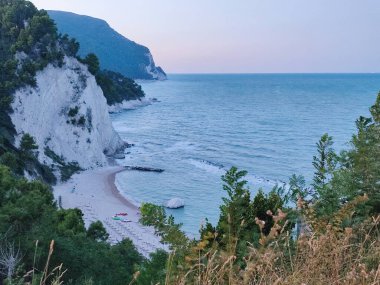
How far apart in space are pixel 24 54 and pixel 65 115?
392 inches

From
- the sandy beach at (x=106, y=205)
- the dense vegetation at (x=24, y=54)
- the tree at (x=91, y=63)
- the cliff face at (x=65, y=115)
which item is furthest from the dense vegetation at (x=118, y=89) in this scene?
the sandy beach at (x=106, y=205)

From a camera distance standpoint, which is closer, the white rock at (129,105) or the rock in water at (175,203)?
the rock in water at (175,203)

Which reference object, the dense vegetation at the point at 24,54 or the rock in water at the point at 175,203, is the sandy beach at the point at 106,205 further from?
the rock in water at the point at 175,203

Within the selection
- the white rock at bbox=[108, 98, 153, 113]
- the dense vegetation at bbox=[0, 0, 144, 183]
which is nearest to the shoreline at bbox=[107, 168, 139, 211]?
the dense vegetation at bbox=[0, 0, 144, 183]

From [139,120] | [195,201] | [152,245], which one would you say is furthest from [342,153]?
[139,120]

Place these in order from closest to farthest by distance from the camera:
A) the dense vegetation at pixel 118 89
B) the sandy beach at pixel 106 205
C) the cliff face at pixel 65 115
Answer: the sandy beach at pixel 106 205 → the cliff face at pixel 65 115 → the dense vegetation at pixel 118 89

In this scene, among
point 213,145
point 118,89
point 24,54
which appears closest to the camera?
point 24,54

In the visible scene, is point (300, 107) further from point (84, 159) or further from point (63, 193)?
point (63, 193)

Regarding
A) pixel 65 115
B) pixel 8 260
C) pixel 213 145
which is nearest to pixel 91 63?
pixel 65 115

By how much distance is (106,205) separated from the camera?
43.7 meters

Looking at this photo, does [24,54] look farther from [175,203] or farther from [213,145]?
[213,145]

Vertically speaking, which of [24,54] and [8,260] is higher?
[24,54]

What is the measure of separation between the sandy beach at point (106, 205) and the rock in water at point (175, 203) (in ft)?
11.0

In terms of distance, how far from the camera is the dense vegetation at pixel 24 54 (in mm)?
44688
